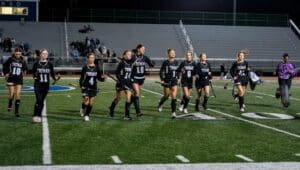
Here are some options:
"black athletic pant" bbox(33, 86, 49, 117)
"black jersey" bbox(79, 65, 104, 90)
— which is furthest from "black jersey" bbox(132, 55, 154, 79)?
"black athletic pant" bbox(33, 86, 49, 117)

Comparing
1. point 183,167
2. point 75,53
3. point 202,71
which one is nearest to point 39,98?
point 202,71

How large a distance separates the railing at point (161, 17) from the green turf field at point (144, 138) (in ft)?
103

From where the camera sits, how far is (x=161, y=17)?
49844 mm

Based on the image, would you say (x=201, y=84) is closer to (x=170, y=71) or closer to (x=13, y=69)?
(x=170, y=71)

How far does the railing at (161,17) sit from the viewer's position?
48.2 metres

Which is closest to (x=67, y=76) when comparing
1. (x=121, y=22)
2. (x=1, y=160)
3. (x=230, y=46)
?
(x=121, y=22)

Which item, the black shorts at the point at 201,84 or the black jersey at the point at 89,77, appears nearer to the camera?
the black jersey at the point at 89,77

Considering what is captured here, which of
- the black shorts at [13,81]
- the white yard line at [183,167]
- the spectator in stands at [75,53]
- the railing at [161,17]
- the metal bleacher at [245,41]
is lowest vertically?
the white yard line at [183,167]

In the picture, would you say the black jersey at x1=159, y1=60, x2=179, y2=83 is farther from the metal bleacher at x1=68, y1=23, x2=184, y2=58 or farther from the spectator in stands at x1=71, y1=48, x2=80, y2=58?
the metal bleacher at x1=68, y1=23, x2=184, y2=58

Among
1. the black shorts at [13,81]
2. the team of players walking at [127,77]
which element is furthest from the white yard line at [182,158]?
the black shorts at [13,81]

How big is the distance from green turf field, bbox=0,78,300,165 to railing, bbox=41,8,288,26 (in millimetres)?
31446

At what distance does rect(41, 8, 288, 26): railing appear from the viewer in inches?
1896

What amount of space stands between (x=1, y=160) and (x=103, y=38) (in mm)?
37793

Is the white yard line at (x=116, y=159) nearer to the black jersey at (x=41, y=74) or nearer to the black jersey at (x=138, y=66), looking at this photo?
the black jersey at (x=41, y=74)
